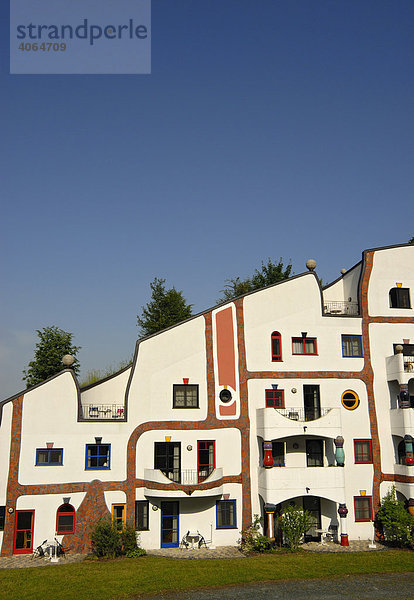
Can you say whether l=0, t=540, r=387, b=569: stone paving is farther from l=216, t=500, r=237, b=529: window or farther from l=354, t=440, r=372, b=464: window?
l=354, t=440, r=372, b=464: window

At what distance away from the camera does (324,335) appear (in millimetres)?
29641

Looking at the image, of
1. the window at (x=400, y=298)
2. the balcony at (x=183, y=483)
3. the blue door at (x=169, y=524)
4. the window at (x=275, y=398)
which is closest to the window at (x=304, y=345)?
the window at (x=275, y=398)

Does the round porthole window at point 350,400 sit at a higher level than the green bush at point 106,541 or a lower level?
higher

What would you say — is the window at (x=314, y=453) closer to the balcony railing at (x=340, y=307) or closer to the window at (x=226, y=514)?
the window at (x=226, y=514)

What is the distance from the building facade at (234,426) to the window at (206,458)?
0.06 meters

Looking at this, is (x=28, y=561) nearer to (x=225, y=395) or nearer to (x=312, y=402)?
(x=225, y=395)

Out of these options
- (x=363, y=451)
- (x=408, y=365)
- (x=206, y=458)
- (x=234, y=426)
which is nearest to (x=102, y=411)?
(x=206, y=458)

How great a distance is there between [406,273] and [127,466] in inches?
764

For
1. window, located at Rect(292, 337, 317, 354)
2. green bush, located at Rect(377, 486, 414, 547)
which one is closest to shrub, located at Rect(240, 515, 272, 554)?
green bush, located at Rect(377, 486, 414, 547)

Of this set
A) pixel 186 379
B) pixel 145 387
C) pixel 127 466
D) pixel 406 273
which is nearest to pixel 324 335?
pixel 406 273

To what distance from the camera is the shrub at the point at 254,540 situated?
25297 millimetres

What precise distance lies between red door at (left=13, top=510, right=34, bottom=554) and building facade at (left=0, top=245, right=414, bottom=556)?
0.07 m

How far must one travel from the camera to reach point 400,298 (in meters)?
30.5

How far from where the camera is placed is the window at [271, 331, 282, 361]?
2902cm
